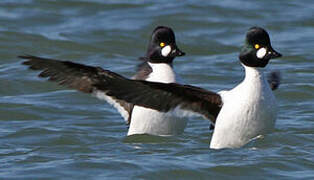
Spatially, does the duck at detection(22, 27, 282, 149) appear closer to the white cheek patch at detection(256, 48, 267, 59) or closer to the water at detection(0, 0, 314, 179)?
the white cheek patch at detection(256, 48, 267, 59)

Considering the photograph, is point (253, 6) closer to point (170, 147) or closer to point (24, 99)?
point (24, 99)

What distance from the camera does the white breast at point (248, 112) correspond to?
1066cm

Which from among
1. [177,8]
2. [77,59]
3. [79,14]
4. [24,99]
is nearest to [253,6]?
[177,8]

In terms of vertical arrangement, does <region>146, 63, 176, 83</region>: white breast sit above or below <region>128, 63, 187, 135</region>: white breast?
above

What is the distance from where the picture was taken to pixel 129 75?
56.3ft

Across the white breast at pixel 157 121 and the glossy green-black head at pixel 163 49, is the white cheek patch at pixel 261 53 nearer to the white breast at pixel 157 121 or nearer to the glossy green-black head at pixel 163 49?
the white breast at pixel 157 121

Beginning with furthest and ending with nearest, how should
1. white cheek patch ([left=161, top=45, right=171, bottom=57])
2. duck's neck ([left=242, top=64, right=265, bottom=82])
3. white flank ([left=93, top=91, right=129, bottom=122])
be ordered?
white cheek patch ([left=161, top=45, right=171, bottom=57]) → duck's neck ([left=242, top=64, right=265, bottom=82]) → white flank ([left=93, top=91, right=129, bottom=122])

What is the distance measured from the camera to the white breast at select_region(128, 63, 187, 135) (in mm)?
11969

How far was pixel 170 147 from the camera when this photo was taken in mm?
11812

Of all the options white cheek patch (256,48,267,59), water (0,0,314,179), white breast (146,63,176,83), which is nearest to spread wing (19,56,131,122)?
water (0,0,314,179)

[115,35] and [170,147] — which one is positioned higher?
[115,35]

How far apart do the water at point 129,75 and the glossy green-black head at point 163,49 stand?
3.21 feet

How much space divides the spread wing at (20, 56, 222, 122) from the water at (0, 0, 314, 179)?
650 mm

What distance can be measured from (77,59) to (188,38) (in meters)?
2.58
